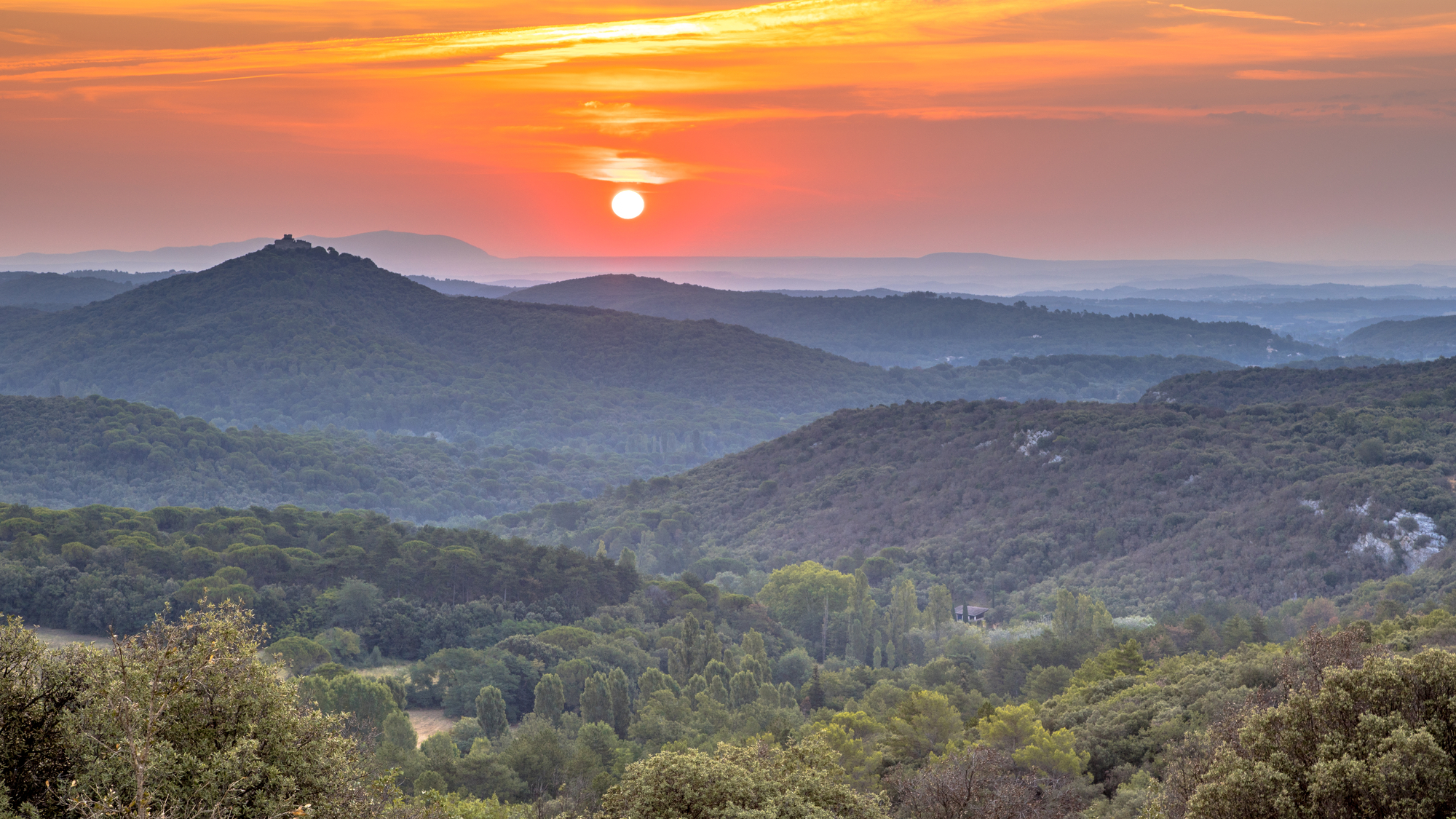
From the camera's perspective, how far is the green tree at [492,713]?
150ft

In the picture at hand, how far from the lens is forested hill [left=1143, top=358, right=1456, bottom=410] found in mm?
115312

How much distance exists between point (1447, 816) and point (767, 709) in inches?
1379

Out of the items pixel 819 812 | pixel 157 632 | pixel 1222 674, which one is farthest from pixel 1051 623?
pixel 157 632

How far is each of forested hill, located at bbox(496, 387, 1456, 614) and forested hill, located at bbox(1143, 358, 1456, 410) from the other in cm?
935

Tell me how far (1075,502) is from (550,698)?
7381cm

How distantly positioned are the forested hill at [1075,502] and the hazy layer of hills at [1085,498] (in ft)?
0.84

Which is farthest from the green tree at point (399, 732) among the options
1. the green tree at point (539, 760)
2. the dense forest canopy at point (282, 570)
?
the dense forest canopy at point (282, 570)

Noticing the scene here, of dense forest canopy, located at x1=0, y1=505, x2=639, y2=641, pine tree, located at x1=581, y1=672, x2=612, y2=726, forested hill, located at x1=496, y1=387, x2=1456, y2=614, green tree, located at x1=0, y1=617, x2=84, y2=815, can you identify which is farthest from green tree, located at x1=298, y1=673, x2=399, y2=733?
forested hill, located at x1=496, y1=387, x2=1456, y2=614

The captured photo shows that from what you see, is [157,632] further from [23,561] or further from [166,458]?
[166,458]

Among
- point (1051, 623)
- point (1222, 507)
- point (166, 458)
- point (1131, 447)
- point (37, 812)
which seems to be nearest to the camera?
point (37, 812)

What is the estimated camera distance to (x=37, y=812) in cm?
1144

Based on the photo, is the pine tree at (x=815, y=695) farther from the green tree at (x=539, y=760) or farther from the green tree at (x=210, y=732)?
Result: the green tree at (x=210, y=732)

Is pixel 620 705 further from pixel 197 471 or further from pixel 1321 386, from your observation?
pixel 197 471

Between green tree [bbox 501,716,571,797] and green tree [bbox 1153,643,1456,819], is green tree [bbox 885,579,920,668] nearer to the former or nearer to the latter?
green tree [bbox 501,716,571,797]
